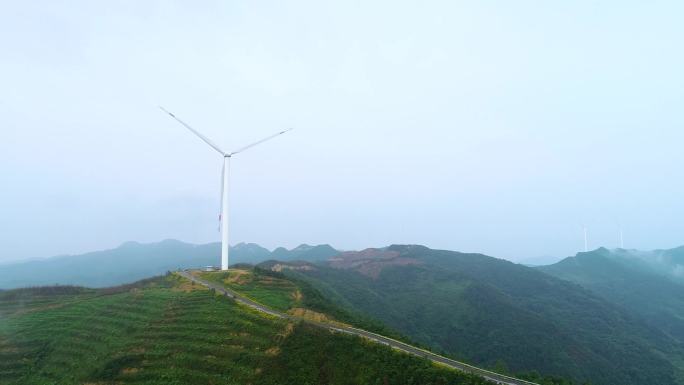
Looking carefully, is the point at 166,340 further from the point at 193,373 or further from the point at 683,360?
the point at 683,360

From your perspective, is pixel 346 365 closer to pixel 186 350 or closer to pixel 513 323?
pixel 186 350

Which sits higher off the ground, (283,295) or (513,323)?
(283,295)

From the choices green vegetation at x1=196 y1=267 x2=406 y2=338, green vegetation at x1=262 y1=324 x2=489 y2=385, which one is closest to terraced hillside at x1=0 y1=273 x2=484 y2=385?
green vegetation at x1=262 y1=324 x2=489 y2=385

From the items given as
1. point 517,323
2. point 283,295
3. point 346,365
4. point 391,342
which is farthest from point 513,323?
point 346,365

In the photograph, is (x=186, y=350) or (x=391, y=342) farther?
(x=391, y=342)

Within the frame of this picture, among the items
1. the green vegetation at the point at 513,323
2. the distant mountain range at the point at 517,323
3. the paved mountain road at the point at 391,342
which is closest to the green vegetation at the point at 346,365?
the paved mountain road at the point at 391,342

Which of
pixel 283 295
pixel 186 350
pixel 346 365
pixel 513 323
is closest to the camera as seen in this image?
pixel 346 365

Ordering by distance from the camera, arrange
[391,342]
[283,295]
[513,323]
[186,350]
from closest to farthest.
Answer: [186,350] → [391,342] → [283,295] → [513,323]
